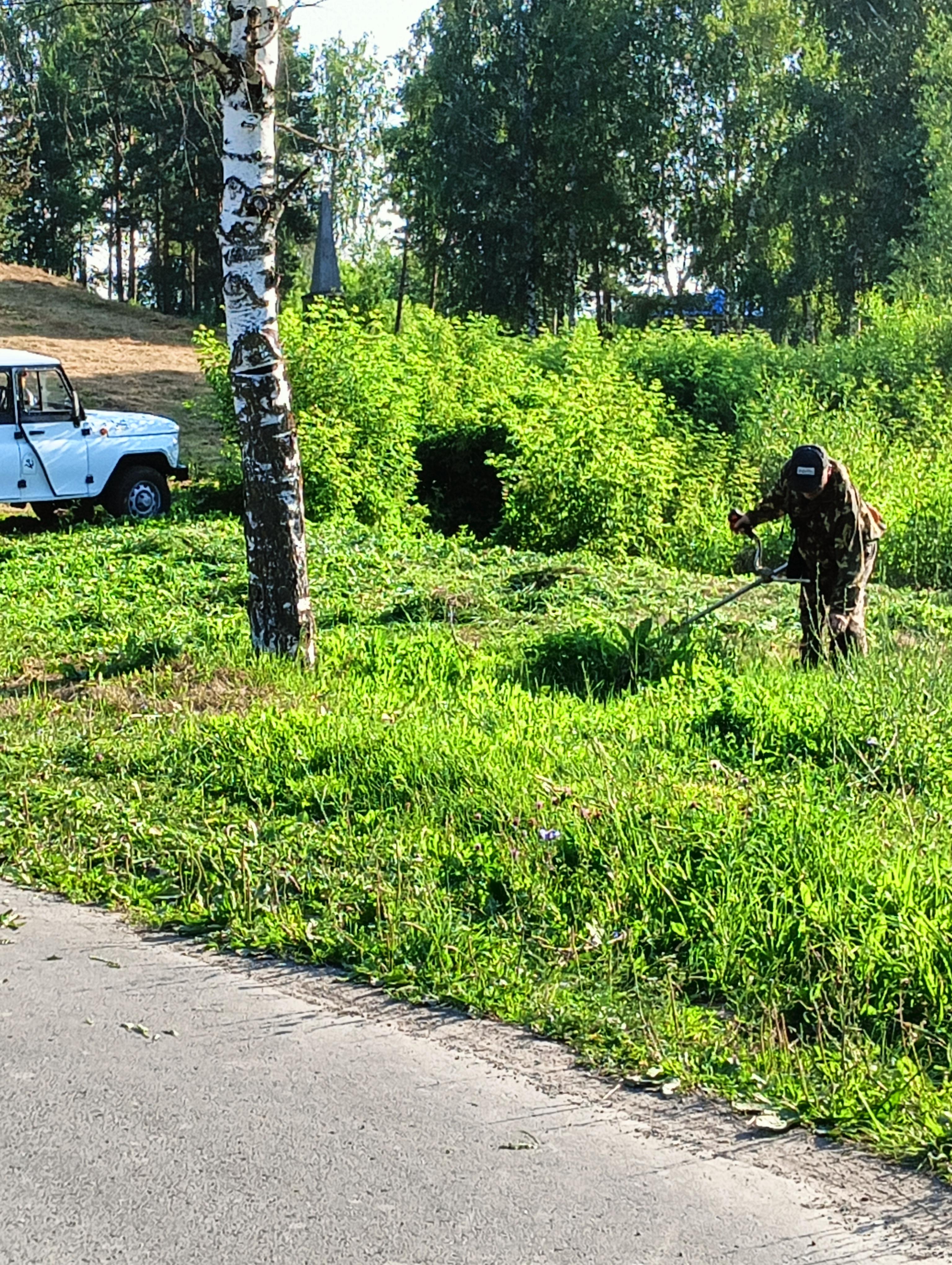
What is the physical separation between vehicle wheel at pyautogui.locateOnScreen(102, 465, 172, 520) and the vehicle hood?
0.45m

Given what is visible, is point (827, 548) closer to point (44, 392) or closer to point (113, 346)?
point (44, 392)

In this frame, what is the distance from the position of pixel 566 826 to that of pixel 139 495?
14004 millimetres

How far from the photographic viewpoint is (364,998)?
462 centimetres

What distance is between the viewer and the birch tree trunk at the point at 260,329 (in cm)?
845

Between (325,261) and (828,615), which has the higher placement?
(325,261)

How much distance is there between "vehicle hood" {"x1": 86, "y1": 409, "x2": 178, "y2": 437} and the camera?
18.2 meters

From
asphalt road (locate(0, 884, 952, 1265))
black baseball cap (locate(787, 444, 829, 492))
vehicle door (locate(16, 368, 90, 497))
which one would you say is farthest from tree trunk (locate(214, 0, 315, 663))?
vehicle door (locate(16, 368, 90, 497))

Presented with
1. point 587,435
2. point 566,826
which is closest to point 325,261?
point 587,435

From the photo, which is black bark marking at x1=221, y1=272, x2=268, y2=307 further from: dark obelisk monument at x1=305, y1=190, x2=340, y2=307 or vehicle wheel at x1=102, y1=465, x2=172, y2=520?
dark obelisk monument at x1=305, y1=190, x2=340, y2=307

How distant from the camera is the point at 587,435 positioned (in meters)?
17.1

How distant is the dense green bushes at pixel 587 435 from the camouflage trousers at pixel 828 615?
7187mm

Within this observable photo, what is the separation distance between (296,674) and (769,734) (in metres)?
2.98

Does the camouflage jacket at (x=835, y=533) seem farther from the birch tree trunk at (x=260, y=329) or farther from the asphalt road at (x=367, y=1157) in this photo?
the asphalt road at (x=367, y=1157)

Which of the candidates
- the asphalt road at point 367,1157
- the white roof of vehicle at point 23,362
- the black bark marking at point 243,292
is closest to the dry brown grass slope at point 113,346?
the white roof of vehicle at point 23,362
